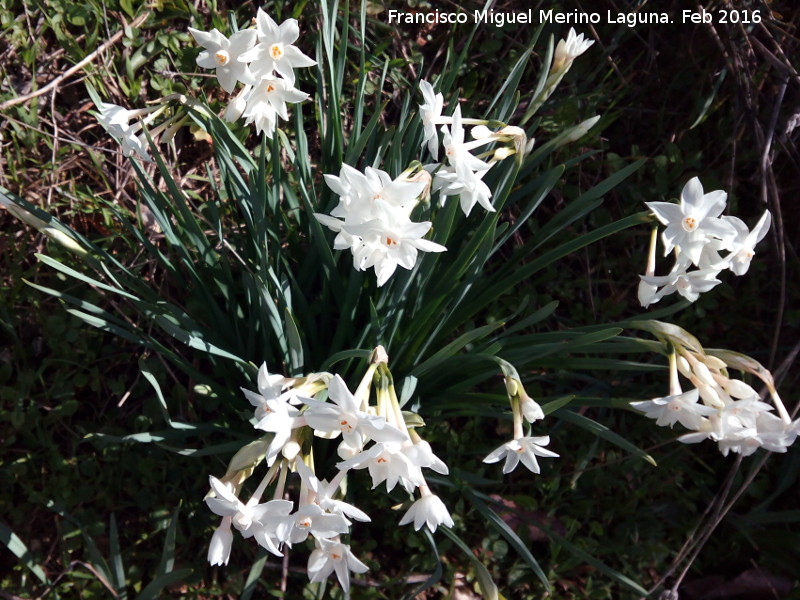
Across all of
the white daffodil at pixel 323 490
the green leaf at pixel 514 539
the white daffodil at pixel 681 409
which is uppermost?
the white daffodil at pixel 681 409

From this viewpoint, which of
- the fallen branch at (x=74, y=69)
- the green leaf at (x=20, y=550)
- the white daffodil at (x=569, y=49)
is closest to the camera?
the white daffodil at (x=569, y=49)

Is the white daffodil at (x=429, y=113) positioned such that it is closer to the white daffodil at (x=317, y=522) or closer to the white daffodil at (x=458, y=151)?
the white daffodil at (x=458, y=151)

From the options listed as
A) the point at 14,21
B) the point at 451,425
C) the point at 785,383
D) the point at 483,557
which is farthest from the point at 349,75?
the point at 785,383

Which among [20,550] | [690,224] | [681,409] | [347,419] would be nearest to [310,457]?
[347,419]

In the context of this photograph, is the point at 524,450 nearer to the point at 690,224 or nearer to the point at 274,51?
the point at 690,224

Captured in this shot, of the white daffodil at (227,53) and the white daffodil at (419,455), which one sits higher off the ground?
the white daffodil at (227,53)

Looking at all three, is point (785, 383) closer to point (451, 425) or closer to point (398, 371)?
point (451, 425)

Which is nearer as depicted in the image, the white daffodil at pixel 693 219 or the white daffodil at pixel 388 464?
the white daffodil at pixel 388 464

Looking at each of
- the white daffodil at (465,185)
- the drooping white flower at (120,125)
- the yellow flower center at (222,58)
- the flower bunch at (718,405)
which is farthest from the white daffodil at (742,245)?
the drooping white flower at (120,125)
